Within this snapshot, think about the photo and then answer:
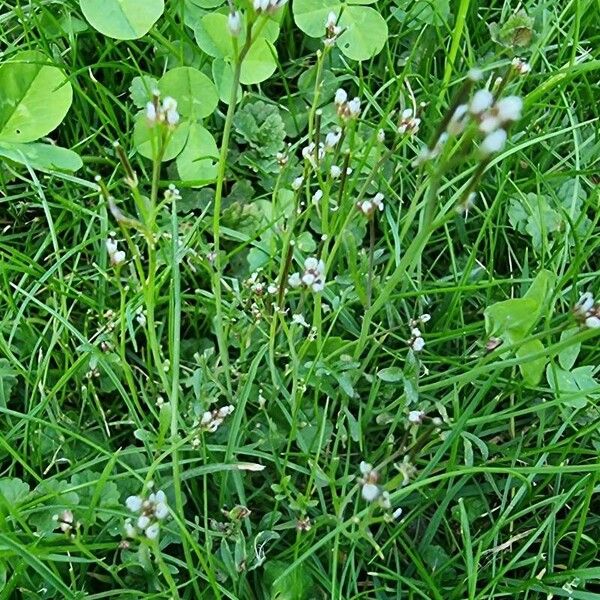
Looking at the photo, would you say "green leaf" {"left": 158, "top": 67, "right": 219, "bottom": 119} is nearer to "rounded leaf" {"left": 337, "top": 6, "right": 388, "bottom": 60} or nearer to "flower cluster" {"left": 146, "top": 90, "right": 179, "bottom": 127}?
"rounded leaf" {"left": 337, "top": 6, "right": 388, "bottom": 60}

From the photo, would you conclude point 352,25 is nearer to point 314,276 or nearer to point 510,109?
point 314,276

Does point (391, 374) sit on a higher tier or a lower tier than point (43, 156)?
lower

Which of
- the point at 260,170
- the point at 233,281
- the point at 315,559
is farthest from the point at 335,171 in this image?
the point at 315,559

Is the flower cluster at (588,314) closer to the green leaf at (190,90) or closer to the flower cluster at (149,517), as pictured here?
the flower cluster at (149,517)

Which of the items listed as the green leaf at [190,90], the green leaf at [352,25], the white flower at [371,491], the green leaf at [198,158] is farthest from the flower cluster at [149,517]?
the green leaf at [352,25]

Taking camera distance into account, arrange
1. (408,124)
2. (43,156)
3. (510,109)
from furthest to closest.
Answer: (43,156) < (408,124) < (510,109)

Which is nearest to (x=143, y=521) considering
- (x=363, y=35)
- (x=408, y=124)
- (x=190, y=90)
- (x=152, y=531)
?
(x=152, y=531)

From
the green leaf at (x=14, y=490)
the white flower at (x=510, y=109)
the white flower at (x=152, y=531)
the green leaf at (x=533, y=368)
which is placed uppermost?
the white flower at (x=510, y=109)
